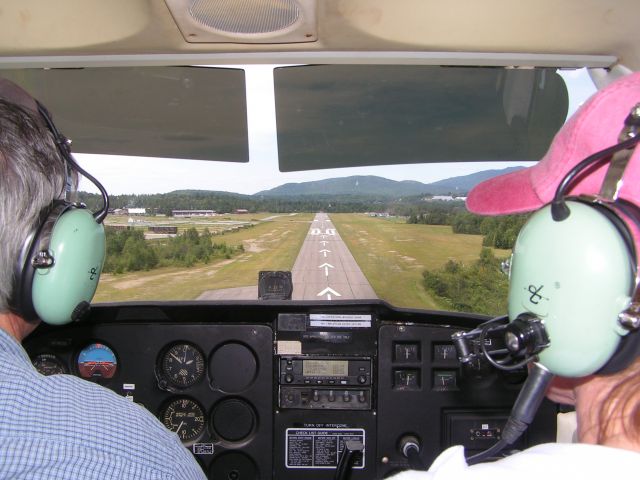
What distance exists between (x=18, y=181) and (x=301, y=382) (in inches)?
74.4

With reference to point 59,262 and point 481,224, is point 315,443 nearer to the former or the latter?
point 481,224

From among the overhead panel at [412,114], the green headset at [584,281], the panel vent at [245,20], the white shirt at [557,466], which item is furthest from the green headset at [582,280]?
the overhead panel at [412,114]

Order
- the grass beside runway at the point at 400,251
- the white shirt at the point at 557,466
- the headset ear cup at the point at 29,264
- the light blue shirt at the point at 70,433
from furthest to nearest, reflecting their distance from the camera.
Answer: the grass beside runway at the point at 400,251
the headset ear cup at the point at 29,264
the light blue shirt at the point at 70,433
the white shirt at the point at 557,466

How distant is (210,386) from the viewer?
9.23ft

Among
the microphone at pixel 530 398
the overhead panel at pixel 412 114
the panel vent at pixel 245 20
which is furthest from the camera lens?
the overhead panel at pixel 412 114

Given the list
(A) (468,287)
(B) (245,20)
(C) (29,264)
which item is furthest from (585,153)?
(A) (468,287)

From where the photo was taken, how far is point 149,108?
2.56 metres

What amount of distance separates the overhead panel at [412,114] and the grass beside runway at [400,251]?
30 cm

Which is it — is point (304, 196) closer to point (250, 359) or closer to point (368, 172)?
point (368, 172)

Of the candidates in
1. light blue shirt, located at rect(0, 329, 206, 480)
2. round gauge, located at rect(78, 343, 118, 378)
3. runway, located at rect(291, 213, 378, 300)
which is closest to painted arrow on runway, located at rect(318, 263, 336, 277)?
runway, located at rect(291, 213, 378, 300)

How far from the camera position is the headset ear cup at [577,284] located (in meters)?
0.86

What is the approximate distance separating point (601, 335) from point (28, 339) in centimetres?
258

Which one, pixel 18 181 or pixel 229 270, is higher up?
pixel 18 181

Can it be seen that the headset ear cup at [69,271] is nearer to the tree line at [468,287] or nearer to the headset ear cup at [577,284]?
the headset ear cup at [577,284]
